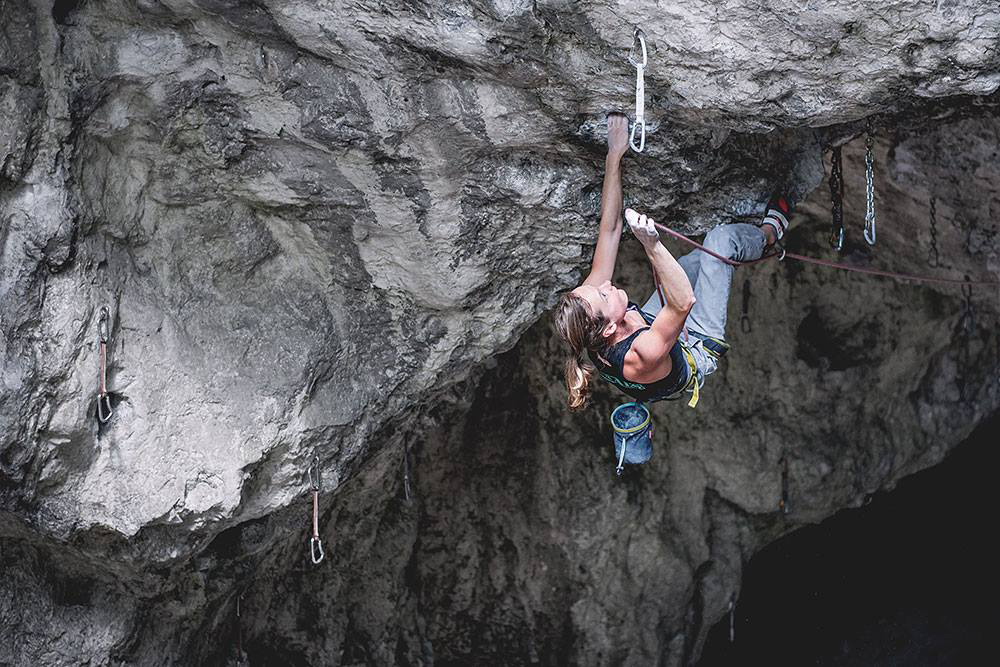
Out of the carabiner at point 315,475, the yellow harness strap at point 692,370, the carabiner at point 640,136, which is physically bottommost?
the carabiner at point 315,475

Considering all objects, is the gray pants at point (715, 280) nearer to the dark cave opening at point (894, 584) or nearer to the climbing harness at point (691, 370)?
the climbing harness at point (691, 370)

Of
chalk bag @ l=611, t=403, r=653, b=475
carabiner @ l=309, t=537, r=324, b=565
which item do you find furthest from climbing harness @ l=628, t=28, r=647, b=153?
carabiner @ l=309, t=537, r=324, b=565

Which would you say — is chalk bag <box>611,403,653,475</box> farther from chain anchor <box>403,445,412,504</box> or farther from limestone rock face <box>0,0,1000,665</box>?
chain anchor <box>403,445,412,504</box>

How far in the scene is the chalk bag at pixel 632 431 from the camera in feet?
13.8

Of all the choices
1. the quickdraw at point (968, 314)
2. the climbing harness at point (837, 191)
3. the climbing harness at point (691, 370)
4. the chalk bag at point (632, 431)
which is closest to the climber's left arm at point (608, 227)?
the climbing harness at point (691, 370)

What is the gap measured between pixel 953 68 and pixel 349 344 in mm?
2103

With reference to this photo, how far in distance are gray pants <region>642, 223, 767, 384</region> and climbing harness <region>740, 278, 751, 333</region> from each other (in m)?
1.40

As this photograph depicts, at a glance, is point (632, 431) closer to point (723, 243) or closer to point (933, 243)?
point (723, 243)

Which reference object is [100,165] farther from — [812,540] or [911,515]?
[911,515]

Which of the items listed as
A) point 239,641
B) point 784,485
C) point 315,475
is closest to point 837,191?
point 784,485

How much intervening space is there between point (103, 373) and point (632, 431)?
1.80 metres

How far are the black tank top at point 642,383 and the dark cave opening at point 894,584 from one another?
9.47 ft

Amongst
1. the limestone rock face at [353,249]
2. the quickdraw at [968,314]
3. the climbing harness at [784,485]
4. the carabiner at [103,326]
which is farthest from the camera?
the climbing harness at [784,485]

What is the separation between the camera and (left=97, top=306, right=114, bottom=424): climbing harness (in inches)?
144
